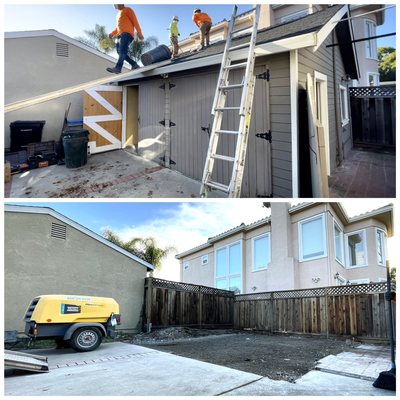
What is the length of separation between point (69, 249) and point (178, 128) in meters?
3.63

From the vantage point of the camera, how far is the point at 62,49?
887 cm

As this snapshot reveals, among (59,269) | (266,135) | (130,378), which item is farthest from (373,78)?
(130,378)

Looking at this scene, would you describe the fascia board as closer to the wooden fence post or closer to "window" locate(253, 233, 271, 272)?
the wooden fence post

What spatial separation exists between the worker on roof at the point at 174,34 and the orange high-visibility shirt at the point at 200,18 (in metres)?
0.30

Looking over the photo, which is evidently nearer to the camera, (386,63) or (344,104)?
(344,104)

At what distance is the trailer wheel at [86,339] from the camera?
201 inches

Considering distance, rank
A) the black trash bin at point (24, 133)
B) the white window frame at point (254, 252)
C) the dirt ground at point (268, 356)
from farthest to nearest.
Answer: the white window frame at point (254, 252) < the black trash bin at point (24, 133) < the dirt ground at point (268, 356)

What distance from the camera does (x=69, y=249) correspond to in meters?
6.91

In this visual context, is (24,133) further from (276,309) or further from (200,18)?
(276,309)

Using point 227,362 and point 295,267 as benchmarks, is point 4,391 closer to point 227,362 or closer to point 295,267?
point 227,362

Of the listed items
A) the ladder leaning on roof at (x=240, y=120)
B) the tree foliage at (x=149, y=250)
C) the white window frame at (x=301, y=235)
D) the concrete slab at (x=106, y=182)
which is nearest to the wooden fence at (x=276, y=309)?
the white window frame at (x=301, y=235)

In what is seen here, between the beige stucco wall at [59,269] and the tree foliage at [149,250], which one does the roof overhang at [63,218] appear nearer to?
the beige stucco wall at [59,269]

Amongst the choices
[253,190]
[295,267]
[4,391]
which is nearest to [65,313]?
[4,391]

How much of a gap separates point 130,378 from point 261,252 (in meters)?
7.83
